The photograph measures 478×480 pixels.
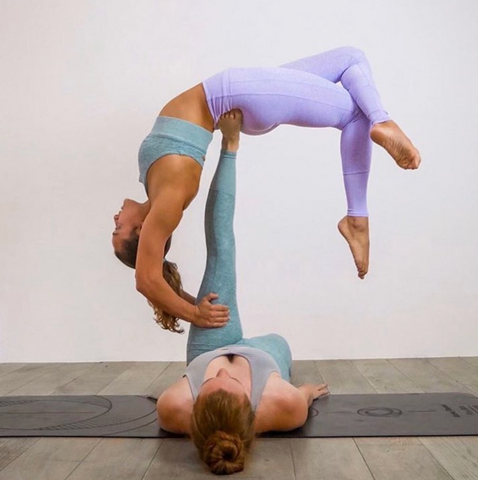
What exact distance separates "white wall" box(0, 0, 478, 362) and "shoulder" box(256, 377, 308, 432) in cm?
184

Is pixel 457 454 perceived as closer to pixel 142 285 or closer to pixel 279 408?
pixel 279 408

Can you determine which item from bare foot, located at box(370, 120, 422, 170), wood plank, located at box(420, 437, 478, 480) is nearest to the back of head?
wood plank, located at box(420, 437, 478, 480)

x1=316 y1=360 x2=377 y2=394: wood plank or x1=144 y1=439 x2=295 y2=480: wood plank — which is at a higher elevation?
x1=316 y1=360 x2=377 y2=394: wood plank

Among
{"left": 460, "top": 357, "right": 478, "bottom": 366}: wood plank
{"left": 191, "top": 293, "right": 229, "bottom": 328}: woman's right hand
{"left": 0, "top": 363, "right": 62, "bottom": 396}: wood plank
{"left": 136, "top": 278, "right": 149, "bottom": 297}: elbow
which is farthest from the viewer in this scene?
{"left": 460, "top": 357, "right": 478, "bottom": 366}: wood plank

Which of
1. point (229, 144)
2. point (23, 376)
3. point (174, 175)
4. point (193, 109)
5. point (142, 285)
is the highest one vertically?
point (193, 109)

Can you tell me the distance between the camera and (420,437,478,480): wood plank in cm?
188

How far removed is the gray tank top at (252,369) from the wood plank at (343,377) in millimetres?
710

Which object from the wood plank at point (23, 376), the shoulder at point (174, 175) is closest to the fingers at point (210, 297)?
the shoulder at point (174, 175)

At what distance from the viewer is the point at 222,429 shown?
6.07 ft

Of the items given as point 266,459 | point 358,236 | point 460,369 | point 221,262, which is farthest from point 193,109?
point 460,369

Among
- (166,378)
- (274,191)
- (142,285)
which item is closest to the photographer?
(142,285)

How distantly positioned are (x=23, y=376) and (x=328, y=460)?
220cm

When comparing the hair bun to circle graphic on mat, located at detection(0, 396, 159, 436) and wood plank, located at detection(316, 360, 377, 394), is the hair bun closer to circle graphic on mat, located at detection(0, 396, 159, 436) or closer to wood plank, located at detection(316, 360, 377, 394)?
circle graphic on mat, located at detection(0, 396, 159, 436)

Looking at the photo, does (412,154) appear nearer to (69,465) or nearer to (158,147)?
(158,147)
